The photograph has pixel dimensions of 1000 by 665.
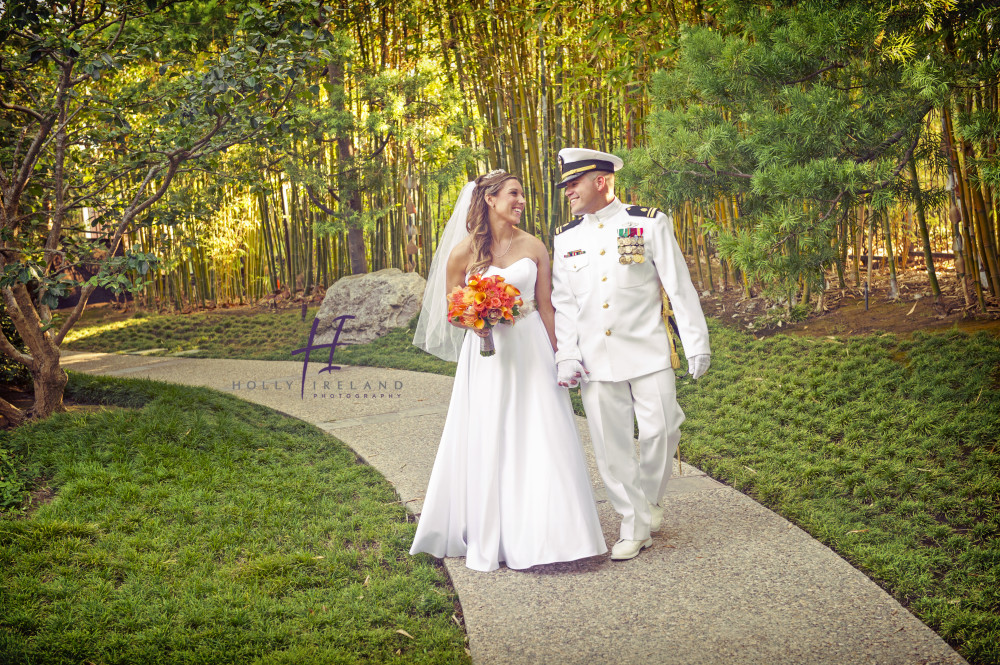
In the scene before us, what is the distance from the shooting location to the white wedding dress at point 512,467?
7.71ft

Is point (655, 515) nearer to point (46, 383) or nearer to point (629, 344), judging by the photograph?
point (629, 344)

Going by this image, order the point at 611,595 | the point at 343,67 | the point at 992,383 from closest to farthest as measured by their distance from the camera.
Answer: the point at 611,595 → the point at 992,383 → the point at 343,67

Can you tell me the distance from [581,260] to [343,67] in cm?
575

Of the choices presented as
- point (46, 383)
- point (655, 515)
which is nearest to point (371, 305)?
point (46, 383)

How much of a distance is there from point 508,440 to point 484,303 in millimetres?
466

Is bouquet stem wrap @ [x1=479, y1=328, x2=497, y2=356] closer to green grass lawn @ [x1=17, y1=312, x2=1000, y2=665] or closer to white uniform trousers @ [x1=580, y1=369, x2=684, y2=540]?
white uniform trousers @ [x1=580, y1=369, x2=684, y2=540]

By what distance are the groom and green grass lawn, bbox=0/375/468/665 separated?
0.68 metres

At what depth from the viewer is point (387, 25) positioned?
7.66 m

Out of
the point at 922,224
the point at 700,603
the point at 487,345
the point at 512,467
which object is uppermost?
the point at 922,224

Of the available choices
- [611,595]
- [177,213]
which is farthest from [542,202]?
[611,595]

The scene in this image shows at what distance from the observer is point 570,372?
241 centimetres

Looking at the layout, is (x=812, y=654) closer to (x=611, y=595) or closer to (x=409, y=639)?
(x=611, y=595)

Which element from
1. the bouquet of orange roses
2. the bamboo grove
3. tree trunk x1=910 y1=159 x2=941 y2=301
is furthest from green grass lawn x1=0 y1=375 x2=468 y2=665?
tree trunk x1=910 y1=159 x2=941 y2=301

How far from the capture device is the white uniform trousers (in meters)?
2.36
